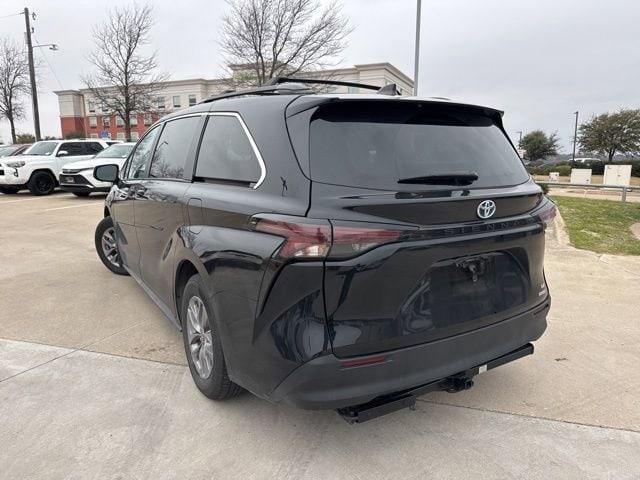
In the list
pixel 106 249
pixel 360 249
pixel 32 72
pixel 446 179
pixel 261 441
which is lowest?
pixel 261 441

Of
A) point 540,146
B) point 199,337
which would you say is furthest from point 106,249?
point 540,146

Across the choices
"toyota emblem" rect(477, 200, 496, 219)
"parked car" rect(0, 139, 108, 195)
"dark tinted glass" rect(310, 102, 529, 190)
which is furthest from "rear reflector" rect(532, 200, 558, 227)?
"parked car" rect(0, 139, 108, 195)

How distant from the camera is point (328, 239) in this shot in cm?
206

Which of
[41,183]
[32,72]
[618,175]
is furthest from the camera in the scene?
[32,72]

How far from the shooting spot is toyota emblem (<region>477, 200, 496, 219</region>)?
238 cm

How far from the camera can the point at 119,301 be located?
16.2 feet

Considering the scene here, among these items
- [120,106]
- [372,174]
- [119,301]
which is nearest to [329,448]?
[372,174]

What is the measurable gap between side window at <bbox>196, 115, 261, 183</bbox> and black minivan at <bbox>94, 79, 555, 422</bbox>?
0.01 metres

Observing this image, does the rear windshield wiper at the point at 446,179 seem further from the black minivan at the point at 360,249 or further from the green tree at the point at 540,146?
the green tree at the point at 540,146

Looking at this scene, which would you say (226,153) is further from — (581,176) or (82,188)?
(581,176)

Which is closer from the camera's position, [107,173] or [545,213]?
[545,213]

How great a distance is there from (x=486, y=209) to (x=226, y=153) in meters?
1.45

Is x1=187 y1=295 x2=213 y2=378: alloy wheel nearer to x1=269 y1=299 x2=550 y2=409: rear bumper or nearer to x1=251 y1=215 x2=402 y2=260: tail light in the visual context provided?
x1=269 y1=299 x2=550 y2=409: rear bumper

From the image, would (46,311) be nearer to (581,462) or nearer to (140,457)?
(140,457)
